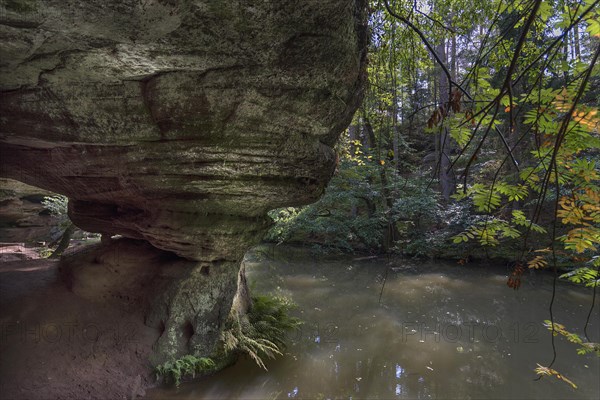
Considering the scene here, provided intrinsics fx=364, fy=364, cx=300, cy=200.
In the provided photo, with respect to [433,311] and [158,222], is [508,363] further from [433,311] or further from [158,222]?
[158,222]

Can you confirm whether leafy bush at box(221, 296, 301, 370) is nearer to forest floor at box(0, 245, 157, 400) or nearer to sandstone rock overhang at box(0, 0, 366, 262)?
forest floor at box(0, 245, 157, 400)

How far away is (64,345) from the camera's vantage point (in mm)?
4414

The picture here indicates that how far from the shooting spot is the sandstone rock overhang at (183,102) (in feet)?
8.96

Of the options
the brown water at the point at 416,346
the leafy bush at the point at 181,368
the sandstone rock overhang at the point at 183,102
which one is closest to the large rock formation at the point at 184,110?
the sandstone rock overhang at the point at 183,102

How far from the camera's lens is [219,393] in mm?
4555

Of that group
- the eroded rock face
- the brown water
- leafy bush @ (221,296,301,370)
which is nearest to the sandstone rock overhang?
leafy bush @ (221,296,301,370)

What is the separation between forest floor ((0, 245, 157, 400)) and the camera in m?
3.94

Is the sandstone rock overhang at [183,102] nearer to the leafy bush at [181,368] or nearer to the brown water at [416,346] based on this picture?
the leafy bush at [181,368]

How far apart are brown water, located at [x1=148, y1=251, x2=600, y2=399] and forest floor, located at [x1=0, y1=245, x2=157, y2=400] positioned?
0.55 metres

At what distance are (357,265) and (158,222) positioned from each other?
932 cm

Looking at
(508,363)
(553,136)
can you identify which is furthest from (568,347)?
(553,136)

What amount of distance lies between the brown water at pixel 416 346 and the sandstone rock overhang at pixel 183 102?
2.20 meters

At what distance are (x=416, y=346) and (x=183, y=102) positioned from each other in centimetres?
539

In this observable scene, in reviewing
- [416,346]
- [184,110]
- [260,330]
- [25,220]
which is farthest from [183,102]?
[25,220]
